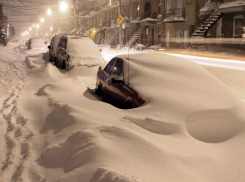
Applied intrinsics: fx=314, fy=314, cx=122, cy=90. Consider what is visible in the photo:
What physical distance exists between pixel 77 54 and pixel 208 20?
1786cm

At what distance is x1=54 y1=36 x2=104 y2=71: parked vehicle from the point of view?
45.8 feet

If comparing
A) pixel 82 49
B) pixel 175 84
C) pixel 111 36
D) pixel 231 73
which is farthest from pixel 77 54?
pixel 111 36

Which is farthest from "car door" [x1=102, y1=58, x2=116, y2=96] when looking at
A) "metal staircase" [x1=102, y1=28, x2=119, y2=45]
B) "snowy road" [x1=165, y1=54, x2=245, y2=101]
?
"metal staircase" [x1=102, y1=28, x2=119, y2=45]

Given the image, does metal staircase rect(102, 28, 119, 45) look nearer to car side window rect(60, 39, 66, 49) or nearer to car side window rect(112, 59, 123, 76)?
car side window rect(60, 39, 66, 49)

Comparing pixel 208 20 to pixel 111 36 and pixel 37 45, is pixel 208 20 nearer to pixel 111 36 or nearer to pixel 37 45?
pixel 37 45

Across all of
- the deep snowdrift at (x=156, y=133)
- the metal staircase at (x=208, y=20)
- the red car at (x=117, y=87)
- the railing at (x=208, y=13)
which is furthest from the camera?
the railing at (x=208, y=13)

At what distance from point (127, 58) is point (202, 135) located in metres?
3.24

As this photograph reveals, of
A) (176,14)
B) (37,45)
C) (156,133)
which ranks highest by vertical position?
(176,14)

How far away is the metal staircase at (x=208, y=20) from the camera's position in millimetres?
28016

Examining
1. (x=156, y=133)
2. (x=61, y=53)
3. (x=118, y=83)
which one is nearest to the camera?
(x=156, y=133)

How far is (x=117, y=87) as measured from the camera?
729cm

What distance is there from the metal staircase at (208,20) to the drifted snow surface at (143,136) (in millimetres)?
22457

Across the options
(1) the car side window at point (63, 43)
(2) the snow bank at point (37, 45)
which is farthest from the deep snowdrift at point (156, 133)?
(2) the snow bank at point (37, 45)

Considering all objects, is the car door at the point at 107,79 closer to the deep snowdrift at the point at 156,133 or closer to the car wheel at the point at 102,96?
the car wheel at the point at 102,96
